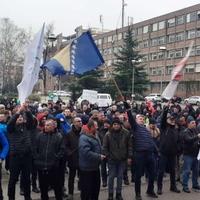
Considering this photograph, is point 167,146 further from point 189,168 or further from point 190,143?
point 189,168

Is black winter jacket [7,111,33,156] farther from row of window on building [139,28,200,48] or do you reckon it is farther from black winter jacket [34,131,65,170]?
row of window on building [139,28,200,48]

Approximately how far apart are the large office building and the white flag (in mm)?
54974

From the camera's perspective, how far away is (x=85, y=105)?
1462 centimetres

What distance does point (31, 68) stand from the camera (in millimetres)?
8938

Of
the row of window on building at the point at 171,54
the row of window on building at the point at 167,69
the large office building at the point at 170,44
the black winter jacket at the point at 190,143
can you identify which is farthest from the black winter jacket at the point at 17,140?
the row of window on building at the point at 167,69

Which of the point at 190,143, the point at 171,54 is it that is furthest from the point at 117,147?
the point at 171,54

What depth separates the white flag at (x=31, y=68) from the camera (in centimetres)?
866

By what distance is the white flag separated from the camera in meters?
8.66

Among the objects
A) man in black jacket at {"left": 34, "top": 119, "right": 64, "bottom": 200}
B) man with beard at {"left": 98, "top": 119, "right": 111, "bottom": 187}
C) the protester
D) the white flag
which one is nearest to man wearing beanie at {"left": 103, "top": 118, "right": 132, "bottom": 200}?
the protester

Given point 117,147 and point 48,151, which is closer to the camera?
point 48,151

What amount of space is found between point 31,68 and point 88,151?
210 cm

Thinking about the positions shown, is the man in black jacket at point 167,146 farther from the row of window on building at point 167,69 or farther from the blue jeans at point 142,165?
the row of window on building at point 167,69

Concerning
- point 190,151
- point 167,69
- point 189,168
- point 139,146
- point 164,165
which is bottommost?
point 189,168

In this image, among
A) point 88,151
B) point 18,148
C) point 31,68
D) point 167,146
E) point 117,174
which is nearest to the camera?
point 88,151
